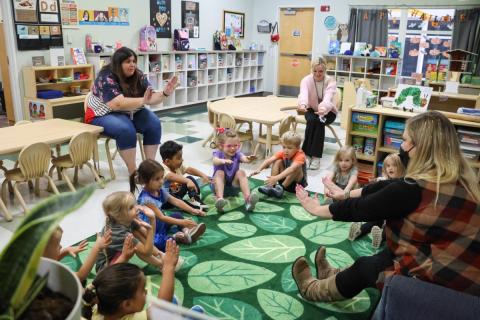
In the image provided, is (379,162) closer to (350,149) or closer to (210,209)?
(350,149)

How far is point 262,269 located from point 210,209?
3.48 ft

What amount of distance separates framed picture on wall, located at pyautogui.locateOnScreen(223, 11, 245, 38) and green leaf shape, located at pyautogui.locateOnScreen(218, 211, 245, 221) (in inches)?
286

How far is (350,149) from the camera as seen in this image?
3.76 metres

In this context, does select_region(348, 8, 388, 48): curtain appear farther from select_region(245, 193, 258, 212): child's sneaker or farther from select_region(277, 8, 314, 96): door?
select_region(245, 193, 258, 212): child's sneaker

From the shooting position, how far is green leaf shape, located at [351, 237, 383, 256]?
3074 mm

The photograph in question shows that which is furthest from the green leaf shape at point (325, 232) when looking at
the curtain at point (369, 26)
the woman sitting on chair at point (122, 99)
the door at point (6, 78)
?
the curtain at point (369, 26)

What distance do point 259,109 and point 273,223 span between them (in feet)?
8.00

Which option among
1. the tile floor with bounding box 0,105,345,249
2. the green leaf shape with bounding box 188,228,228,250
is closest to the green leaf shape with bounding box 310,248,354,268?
the green leaf shape with bounding box 188,228,228,250

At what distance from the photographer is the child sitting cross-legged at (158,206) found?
9.61 ft

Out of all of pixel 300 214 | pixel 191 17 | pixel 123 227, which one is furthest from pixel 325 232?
pixel 191 17

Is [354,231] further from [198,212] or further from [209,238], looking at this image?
[198,212]

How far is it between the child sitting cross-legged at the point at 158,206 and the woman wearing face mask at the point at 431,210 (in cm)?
132

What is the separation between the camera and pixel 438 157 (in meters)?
1.79

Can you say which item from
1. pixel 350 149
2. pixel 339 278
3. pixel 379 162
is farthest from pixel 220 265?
pixel 379 162
